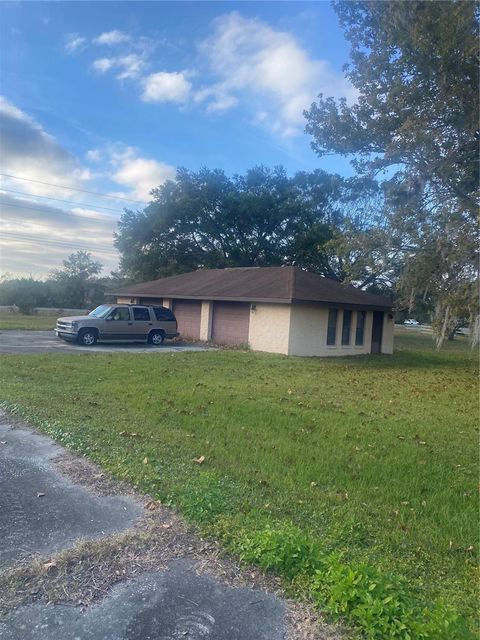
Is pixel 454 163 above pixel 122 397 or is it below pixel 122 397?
above

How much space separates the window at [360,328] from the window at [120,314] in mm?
10523

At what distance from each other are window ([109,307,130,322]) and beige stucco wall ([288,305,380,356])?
675 centimetres

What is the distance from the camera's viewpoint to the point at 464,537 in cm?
434

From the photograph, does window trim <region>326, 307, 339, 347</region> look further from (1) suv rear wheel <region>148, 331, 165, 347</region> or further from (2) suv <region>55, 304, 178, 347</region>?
(1) suv rear wheel <region>148, 331, 165, 347</region>

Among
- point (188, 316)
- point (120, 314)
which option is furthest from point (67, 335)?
point (188, 316)

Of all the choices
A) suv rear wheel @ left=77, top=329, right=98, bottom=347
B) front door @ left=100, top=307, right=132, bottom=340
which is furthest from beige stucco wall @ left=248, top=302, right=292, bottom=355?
suv rear wheel @ left=77, top=329, right=98, bottom=347

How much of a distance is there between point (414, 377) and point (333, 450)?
10364 millimetres

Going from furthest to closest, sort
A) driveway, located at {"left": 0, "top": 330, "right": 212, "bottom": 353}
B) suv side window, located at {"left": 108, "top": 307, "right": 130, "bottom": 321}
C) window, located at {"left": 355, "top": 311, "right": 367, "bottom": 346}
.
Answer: window, located at {"left": 355, "top": 311, "right": 367, "bottom": 346}
suv side window, located at {"left": 108, "top": 307, "right": 130, "bottom": 321}
driveway, located at {"left": 0, "top": 330, "right": 212, "bottom": 353}

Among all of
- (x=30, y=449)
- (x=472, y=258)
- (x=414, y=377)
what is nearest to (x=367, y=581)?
(x=30, y=449)

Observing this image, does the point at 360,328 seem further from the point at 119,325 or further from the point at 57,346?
the point at 57,346

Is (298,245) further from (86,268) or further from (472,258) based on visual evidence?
(86,268)

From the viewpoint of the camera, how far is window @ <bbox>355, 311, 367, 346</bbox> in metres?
23.7

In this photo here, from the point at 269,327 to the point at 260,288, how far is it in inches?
87.7

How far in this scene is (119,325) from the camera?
20422 millimetres
